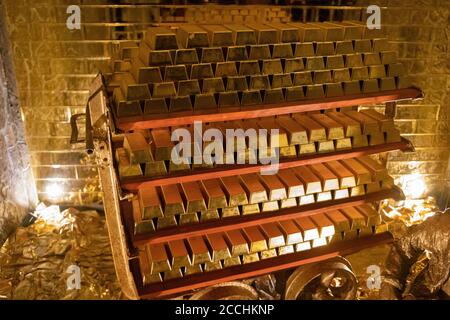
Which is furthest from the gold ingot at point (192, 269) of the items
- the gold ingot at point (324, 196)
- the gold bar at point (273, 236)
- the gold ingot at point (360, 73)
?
the gold ingot at point (360, 73)

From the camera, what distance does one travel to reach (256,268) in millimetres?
3494

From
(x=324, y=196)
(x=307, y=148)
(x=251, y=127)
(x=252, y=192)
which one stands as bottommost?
(x=324, y=196)

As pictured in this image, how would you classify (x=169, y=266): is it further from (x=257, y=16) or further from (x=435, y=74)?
(x=435, y=74)

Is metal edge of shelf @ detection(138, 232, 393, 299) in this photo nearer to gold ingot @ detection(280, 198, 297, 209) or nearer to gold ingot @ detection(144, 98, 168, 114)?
gold ingot @ detection(280, 198, 297, 209)

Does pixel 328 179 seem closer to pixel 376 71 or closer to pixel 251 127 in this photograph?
pixel 251 127

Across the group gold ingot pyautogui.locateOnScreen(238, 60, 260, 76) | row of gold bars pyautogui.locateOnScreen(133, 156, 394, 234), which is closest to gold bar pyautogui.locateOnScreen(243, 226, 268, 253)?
row of gold bars pyautogui.locateOnScreen(133, 156, 394, 234)

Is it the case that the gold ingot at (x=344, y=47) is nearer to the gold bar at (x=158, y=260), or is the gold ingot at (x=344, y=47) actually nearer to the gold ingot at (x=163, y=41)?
the gold ingot at (x=163, y=41)

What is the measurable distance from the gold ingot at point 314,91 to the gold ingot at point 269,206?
2.95 feet

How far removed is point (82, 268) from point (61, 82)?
200 centimetres

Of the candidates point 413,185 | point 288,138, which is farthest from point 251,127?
point 413,185

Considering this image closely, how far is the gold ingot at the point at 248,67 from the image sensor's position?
9.69 ft

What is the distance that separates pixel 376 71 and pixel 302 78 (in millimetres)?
628

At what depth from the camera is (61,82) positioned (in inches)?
178

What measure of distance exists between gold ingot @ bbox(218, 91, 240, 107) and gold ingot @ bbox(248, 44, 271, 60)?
30 cm
